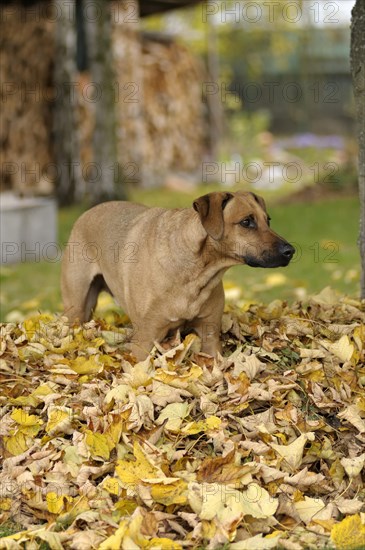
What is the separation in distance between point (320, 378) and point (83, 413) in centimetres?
124

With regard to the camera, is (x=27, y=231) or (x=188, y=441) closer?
(x=188, y=441)

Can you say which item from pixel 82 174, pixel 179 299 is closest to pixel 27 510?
pixel 179 299

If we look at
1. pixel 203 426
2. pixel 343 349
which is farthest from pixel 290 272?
pixel 203 426

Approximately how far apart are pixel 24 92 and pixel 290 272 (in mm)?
8443

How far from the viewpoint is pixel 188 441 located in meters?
4.06

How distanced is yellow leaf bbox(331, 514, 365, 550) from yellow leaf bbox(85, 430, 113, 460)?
108 cm

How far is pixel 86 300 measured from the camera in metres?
5.63

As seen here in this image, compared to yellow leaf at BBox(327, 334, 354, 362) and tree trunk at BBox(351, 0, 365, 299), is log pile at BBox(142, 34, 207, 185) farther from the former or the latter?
yellow leaf at BBox(327, 334, 354, 362)

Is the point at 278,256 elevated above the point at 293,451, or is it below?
above

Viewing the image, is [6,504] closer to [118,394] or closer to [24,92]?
[118,394]

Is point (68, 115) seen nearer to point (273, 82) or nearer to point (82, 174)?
point (82, 174)

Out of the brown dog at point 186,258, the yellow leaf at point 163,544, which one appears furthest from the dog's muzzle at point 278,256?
the yellow leaf at point 163,544

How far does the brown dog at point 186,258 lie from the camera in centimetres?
446

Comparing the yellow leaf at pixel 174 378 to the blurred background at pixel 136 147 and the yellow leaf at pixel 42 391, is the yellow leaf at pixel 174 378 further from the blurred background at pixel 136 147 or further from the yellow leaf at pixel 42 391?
the blurred background at pixel 136 147
